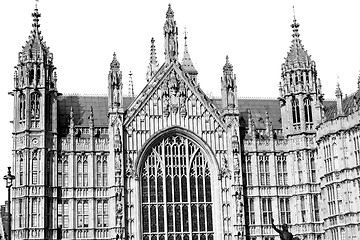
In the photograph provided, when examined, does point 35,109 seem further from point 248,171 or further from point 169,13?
point 248,171

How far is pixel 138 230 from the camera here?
7225 cm

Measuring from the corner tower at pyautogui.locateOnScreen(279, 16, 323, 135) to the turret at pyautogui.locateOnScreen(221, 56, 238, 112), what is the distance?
585 centimetres

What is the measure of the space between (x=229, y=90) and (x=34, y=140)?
2089 centimetres

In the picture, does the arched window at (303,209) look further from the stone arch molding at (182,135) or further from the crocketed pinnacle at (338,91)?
the crocketed pinnacle at (338,91)

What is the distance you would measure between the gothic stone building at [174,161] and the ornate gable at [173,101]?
0.10 meters

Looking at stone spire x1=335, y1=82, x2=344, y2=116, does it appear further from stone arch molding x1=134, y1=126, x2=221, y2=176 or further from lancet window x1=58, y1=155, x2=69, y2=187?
lancet window x1=58, y1=155, x2=69, y2=187

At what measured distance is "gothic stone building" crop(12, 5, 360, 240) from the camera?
71688mm

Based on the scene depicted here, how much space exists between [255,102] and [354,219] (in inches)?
842

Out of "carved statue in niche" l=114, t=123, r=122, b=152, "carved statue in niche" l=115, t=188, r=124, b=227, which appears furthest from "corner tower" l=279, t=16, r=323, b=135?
"carved statue in niche" l=115, t=188, r=124, b=227

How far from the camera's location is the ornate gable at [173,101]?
75.8m

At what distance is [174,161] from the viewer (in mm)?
75000

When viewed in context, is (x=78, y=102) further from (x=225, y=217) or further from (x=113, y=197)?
(x=225, y=217)

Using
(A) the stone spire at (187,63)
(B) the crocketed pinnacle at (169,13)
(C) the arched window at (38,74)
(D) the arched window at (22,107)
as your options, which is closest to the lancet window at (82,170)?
(D) the arched window at (22,107)

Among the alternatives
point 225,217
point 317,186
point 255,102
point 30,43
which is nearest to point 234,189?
point 225,217
